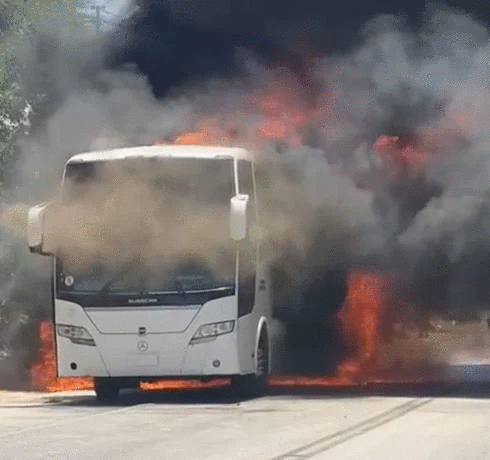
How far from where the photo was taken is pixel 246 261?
20.8 metres

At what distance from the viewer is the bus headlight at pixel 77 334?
20609 mm

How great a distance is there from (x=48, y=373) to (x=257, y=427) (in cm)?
1121

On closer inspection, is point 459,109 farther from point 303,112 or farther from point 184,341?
point 184,341

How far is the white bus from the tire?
463mm

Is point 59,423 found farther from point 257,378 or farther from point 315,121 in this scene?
point 315,121

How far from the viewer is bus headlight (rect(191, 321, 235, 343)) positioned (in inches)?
805

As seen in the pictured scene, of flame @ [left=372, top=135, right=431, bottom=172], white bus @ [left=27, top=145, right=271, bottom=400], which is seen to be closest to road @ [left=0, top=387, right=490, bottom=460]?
white bus @ [left=27, top=145, right=271, bottom=400]

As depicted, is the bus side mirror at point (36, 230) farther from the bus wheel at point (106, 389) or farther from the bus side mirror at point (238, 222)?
the bus side mirror at point (238, 222)

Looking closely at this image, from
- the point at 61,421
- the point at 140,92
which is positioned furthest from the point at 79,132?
the point at 61,421

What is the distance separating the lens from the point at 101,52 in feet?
90.9

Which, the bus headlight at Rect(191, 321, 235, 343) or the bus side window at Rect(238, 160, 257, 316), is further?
the bus side window at Rect(238, 160, 257, 316)

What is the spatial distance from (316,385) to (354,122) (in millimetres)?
4333

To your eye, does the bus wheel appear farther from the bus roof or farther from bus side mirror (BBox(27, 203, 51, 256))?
the bus roof

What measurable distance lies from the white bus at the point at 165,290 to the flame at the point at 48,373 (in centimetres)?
628
